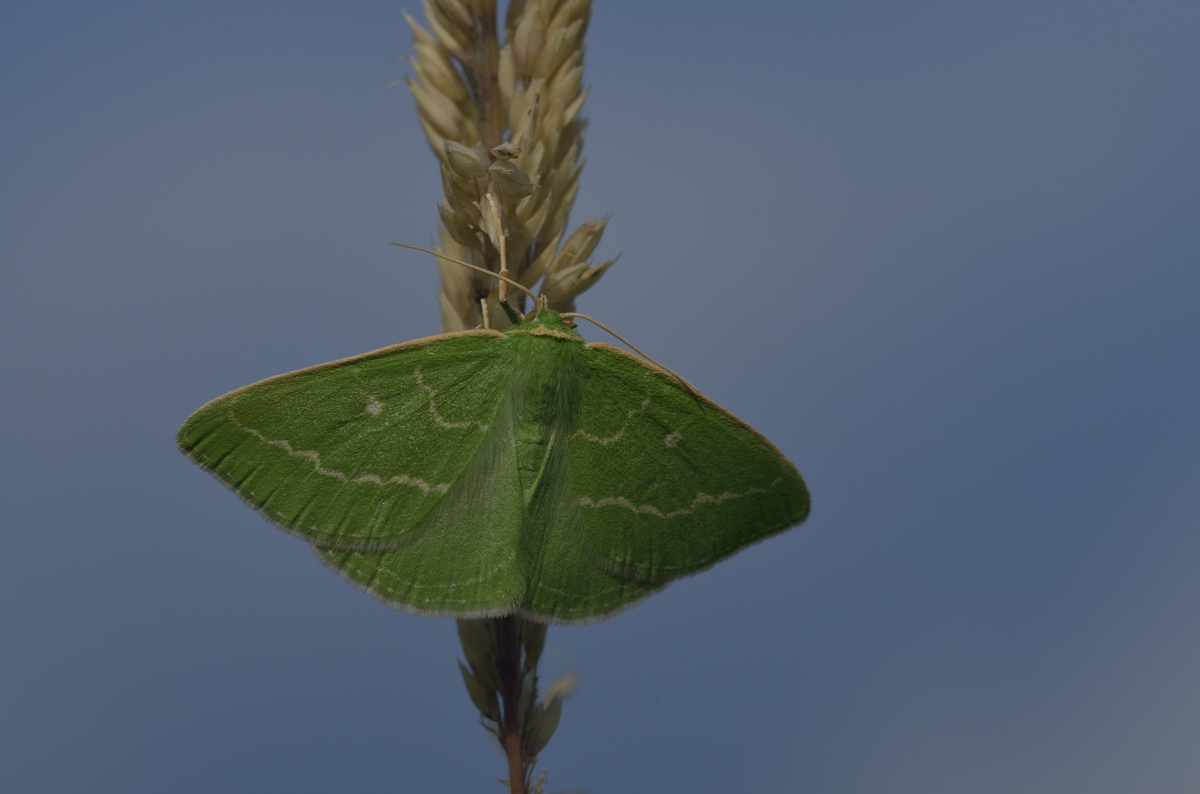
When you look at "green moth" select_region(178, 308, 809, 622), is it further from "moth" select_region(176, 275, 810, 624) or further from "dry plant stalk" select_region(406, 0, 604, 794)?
"dry plant stalk" select_region(406, 0, 604, 794)

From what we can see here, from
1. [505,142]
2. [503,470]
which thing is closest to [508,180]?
[505,142]

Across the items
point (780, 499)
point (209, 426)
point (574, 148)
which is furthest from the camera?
point (574, 148)

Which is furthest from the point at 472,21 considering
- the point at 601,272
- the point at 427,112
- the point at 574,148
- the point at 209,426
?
the point at 209,426

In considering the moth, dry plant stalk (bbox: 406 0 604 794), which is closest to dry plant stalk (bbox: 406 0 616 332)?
dry plant stalk (bbox: 406 0 604 794)

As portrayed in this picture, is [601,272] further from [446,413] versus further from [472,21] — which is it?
[472,21]

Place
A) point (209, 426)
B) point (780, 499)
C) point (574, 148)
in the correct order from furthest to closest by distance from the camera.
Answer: point (574, 148), point (780, 499), point (209, 426)

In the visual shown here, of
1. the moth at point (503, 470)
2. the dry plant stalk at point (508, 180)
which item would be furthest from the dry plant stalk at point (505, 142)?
the moth at point (503, 470)

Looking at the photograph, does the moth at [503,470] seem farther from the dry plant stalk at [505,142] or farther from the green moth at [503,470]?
the dry plant stalk at [505,142]

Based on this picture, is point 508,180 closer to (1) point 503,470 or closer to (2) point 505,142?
(2) point 505,142
